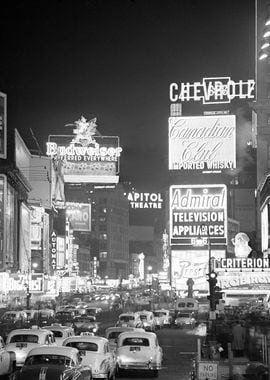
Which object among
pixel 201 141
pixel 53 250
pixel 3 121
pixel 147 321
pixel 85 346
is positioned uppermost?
pixel 3 121

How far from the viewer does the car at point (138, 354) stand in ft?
81.9

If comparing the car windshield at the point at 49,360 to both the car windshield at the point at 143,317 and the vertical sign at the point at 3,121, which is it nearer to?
the car windshield at the point at 143,317

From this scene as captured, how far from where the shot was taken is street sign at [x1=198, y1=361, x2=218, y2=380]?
17.4m

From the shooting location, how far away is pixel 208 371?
1742cm

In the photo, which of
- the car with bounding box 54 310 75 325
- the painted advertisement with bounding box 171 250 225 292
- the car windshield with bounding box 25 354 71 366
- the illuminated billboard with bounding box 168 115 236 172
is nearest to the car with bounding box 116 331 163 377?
the car windshield with bounding box 25 354 71 366

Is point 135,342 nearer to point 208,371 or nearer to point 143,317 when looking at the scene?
point 208,371

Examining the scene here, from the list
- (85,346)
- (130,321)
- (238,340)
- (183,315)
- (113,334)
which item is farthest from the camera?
(183,315)

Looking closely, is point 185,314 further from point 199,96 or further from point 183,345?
point 199,96

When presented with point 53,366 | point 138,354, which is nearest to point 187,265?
point 138,354

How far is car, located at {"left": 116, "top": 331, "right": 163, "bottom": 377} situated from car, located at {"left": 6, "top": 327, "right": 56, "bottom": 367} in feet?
7.93

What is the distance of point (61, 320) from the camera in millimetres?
51500

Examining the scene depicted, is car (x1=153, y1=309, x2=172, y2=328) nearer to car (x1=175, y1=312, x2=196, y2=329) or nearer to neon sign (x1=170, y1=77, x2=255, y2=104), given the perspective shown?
car (x1=175, y1=312, x2=196, y2=329)

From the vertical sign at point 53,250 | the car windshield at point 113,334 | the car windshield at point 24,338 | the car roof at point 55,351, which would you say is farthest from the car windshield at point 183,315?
the vertical sign at point 53,250

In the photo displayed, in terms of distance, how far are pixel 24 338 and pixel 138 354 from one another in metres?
3.84
